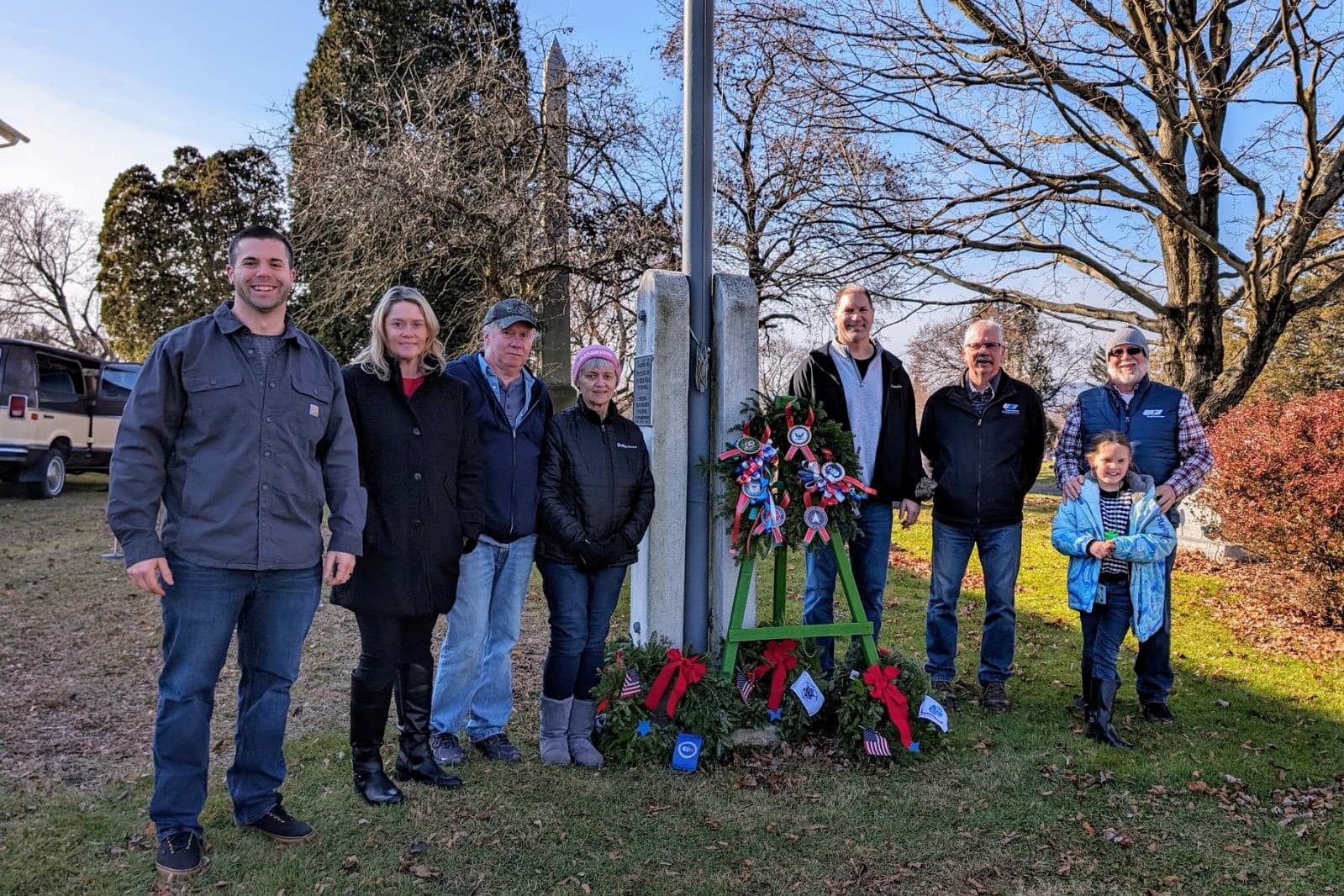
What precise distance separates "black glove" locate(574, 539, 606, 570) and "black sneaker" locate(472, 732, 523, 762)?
962 mm

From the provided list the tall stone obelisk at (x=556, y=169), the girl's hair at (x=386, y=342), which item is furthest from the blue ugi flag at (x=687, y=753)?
the tall stone obelisk at (x=556, y=169)

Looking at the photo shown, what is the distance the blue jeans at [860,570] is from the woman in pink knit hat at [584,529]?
107cm

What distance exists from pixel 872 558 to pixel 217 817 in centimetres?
316

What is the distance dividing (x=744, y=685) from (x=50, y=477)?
13129 mm

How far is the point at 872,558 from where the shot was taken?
457cm

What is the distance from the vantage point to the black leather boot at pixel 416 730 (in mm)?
3547

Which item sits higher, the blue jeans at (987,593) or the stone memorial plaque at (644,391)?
the stone memorial plaque at (644,391)

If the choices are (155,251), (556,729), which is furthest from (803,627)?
(155,251)

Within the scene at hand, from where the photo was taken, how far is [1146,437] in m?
4.56

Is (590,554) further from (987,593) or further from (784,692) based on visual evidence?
(987,593)

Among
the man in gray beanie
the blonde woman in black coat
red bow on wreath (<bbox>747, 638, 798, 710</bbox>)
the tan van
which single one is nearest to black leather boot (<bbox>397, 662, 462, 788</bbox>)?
the blonde woman in black coat

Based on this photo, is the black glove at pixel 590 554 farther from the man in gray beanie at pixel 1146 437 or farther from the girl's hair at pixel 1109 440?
the girl's hair at pixel 1109 440

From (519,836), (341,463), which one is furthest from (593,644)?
(341,463)

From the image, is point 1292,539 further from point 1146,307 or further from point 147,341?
point 147,341
